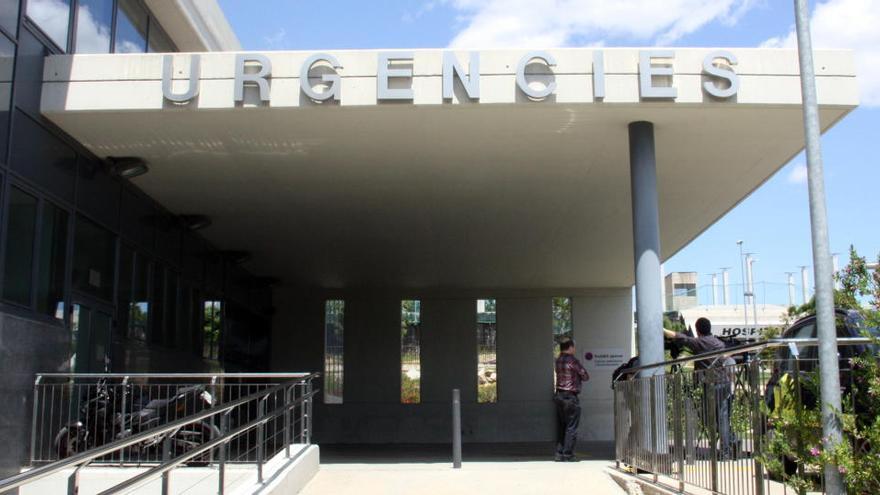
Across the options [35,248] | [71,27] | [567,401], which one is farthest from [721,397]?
[71,27]

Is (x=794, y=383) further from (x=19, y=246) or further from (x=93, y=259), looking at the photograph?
(x=93, y=259)

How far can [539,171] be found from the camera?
12133 millimetres

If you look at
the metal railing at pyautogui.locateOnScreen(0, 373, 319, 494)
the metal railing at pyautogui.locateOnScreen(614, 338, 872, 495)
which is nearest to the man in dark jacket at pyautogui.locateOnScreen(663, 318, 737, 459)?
the metal railing at pyautogui.locateOnScreen(614, 338, 872, 495)

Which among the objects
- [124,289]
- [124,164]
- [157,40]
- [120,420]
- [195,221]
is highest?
[157,40]

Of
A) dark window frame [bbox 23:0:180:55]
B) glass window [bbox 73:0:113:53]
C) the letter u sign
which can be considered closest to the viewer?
dark window frame [bbox 23:0:180:55]

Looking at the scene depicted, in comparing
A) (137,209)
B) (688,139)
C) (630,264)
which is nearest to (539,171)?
(688,139)

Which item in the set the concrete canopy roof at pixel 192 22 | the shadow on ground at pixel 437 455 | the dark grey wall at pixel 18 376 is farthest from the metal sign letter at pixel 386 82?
the concrete canopy roof at pixel 192 22

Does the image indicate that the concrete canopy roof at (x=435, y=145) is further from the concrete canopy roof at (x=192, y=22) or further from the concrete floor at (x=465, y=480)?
the concrete floor at (x=465, y=480)

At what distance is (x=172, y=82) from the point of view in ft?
30.3

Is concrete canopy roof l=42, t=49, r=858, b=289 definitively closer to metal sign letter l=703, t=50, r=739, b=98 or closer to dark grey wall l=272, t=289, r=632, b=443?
metal sign letter l=703, t=50, r=739, b=98

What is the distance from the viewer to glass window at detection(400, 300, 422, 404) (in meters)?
22.7

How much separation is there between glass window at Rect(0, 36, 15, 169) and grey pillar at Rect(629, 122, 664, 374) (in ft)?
22.0

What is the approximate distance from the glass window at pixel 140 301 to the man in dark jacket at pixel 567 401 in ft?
20.0

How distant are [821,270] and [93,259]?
8.80 meters
